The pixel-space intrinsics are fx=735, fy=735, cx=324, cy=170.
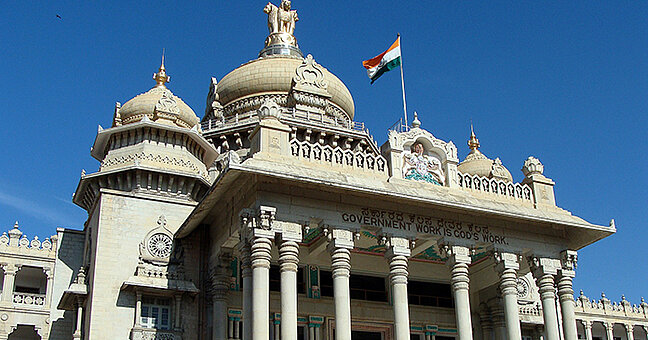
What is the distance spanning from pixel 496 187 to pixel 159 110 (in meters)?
14.8

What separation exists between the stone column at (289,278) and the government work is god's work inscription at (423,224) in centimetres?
204

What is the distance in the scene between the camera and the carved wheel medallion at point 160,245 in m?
27.1

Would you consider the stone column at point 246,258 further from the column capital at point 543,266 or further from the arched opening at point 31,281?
the arched opening at point 31,281

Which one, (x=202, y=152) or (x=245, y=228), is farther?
(x=202, y=152)

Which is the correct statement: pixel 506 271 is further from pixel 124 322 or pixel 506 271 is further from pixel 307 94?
pixel 307 94

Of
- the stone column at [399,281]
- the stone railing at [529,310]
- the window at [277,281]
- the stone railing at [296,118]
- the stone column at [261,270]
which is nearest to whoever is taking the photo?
the stone column at [261,270]

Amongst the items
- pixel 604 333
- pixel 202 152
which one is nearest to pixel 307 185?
pixel 202 152

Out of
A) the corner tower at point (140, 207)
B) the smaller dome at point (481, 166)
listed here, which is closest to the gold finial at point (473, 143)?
the smaller dome at point (481, 166)

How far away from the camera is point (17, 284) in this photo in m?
36.8

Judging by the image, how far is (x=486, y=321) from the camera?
31.4m

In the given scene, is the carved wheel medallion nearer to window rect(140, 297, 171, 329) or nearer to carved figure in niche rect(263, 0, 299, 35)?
window rect(140, 297, 171, 329)

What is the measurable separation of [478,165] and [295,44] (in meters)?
14.7

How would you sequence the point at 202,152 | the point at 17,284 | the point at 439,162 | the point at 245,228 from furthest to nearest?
the point at 17,284 → the point at 202,152 → the point at 439,162 → the point at 245,228

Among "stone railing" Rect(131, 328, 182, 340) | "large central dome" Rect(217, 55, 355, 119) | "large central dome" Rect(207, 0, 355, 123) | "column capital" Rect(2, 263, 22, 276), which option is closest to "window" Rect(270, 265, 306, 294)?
"stone railing" Rect(131, 328, 182, 340)
